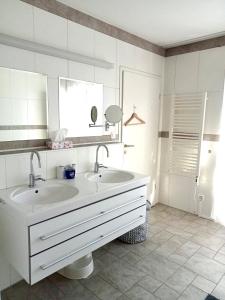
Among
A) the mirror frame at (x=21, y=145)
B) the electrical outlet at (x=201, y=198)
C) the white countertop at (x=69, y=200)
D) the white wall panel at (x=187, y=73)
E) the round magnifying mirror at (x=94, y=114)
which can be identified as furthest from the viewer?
the electrical outlet at (x=201, y=198)

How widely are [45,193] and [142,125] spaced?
5.48 ft

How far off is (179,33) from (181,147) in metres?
1.42

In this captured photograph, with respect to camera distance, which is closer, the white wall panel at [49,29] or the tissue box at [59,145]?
the white wall panel at [49,29]

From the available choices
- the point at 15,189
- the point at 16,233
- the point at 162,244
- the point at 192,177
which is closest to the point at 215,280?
the point at 162,244

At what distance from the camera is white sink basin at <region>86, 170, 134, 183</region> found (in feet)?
7.08

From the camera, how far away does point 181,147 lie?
314 cm

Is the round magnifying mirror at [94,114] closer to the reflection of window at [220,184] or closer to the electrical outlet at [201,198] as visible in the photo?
the reflection of window at [220,184]

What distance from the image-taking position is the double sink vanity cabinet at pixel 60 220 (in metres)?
1.31

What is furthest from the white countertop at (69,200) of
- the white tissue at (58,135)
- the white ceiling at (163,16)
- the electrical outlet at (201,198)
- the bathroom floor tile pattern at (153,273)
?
the white ceiling at (163,16)

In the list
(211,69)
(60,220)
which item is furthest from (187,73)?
(60,220)

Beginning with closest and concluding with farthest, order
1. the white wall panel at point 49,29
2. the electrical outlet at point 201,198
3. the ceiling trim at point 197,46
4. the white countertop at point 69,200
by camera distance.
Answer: the white countertop at point 69,200, the white wall panel at point 49,29, the ceiling trim at point 197,46, the electrical outlet at point 201,198

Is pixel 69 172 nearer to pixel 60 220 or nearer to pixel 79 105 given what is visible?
pixel 60 220

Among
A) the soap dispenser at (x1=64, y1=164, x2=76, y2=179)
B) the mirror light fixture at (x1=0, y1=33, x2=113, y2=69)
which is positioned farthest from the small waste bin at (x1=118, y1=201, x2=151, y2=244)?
the mirror light fixture at (x1=0, y1=33, x2=113, y2=69)

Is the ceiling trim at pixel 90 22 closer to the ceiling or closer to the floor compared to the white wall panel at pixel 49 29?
closer to the ceiling
